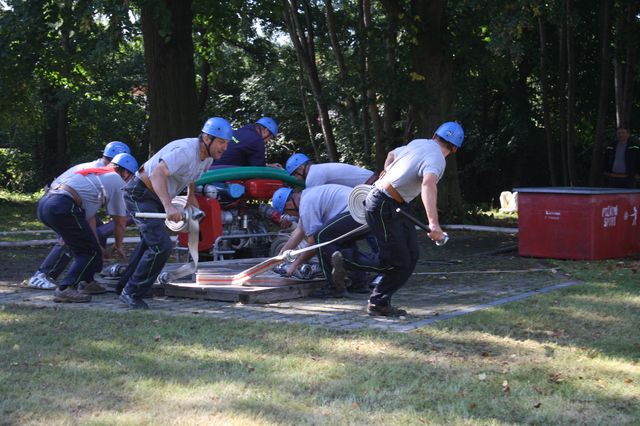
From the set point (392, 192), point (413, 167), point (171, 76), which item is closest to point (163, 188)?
point (392, 192)

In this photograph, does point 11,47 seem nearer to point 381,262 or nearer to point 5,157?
point 381,262

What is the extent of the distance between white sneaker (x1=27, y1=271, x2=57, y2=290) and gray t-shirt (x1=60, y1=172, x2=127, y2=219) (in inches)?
45.9

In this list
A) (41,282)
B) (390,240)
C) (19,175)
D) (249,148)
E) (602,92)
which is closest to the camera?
(390,240)

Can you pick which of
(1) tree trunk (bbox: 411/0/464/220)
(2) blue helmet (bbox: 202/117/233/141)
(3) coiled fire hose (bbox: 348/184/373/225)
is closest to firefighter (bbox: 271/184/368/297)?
(3) coiled fire hose (bbox: 348/184/373/225)

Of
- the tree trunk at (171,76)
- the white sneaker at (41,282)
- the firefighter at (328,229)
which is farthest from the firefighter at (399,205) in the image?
the tree trunk at (171,76)

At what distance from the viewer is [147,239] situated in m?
8.73

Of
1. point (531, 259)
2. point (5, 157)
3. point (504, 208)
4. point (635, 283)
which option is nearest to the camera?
point (635, 283)

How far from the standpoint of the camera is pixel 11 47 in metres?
18.2

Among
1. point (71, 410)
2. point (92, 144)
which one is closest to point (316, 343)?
point (71, 410)

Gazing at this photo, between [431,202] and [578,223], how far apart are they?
585 centimetres

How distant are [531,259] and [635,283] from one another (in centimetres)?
291

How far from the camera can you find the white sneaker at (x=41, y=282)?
10.2 metres

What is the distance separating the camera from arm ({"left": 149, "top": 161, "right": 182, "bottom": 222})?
8344 millimetres

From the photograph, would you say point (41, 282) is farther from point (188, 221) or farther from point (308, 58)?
point (308, 58)
